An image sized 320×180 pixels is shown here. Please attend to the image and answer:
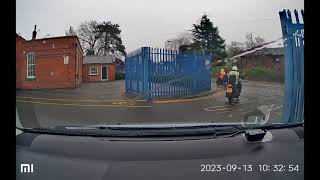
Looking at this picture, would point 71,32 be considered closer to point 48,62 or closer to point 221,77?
point 48,62

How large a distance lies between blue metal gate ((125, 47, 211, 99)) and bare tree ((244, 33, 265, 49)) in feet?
0.83

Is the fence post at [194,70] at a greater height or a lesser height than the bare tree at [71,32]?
lesser

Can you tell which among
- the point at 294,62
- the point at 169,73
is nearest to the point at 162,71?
the point at 169,73

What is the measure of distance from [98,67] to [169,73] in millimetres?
428

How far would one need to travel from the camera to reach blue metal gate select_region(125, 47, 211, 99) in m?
2.61

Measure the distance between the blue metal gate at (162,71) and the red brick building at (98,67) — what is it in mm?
97

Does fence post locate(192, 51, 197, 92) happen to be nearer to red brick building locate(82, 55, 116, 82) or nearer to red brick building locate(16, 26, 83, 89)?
red brick building locate(82, 55, 116, 82)

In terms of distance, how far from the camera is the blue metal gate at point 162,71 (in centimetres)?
261

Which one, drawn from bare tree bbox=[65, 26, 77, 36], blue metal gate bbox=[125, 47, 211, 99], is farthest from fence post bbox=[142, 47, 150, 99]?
bare tree bbox=[65, 26, 77, 36]

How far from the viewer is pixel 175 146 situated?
2553 millimetres

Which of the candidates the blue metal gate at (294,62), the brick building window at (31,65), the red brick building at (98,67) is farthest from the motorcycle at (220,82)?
the brick building window at (31,65)

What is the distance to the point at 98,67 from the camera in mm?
2607

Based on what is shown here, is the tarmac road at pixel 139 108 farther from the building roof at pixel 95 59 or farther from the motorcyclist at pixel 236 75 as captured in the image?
the building roof at pixel 95 59
